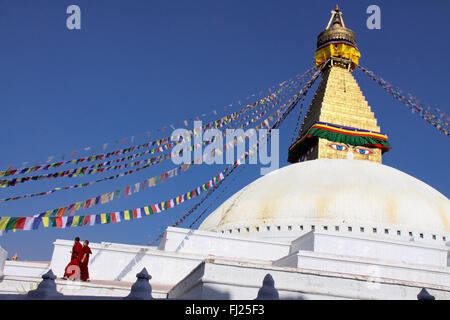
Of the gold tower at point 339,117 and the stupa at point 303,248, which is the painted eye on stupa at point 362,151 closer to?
the gold tower at point 339,117

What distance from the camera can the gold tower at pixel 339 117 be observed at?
1833cm

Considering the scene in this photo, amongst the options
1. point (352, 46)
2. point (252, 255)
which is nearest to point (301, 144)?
point (352, 46)

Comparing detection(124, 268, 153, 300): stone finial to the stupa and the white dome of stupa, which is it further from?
the white dome of stupa

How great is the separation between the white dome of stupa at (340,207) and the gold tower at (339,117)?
5.39 meters

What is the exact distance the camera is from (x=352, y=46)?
22781 millimetres

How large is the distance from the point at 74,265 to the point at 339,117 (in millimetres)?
15076

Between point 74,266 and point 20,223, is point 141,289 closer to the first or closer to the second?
point 74,266

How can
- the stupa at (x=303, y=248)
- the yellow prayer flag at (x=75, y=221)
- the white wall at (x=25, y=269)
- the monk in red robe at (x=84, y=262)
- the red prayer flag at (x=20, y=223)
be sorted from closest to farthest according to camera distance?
the stupa at (x=303, y=248)
the monk in red robe at (x=84, y=262)
the red prayer flag at (x=20, y=223)
the yellow prayer flag at (x=75, y=221)
the white wall at (x=25, y=269)

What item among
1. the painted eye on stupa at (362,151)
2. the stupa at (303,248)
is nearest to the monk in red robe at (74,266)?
the stupa at (303,248)

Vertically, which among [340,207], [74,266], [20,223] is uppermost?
[340,207]

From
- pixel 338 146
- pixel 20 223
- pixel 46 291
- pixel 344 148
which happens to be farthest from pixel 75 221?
pixel 344 148

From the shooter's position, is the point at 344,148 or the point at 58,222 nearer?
the point at 58,222

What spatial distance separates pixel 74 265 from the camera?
23.1 ft

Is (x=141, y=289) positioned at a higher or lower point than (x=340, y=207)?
lower
